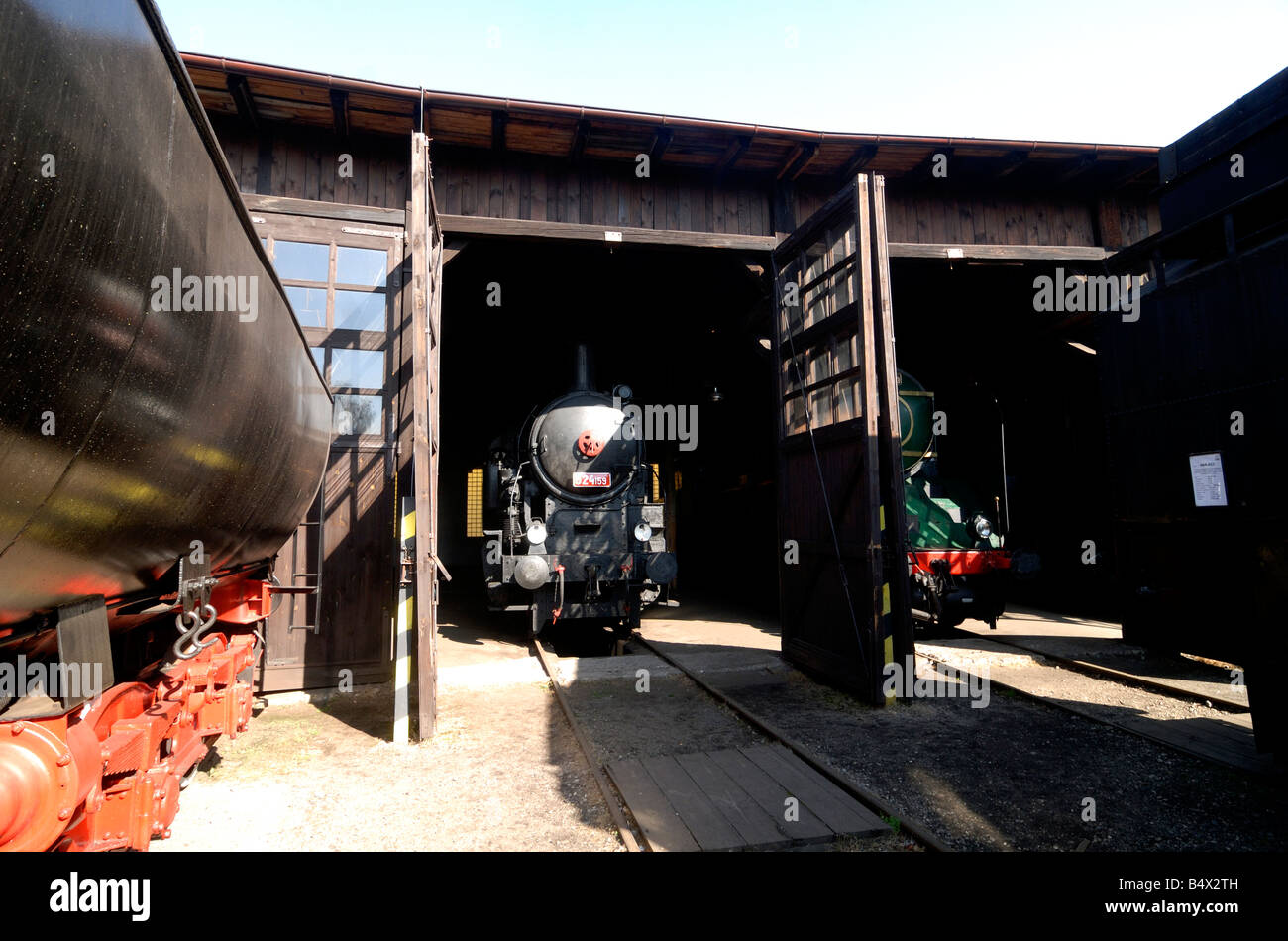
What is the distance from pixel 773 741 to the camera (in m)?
4.72

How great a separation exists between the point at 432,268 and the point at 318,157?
208 centimetres

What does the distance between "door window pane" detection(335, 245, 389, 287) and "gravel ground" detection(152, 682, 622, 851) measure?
4.30 meters

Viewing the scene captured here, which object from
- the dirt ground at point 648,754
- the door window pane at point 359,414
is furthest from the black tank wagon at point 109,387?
the door window pane at point 359,414

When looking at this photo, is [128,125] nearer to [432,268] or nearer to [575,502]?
[432,268]

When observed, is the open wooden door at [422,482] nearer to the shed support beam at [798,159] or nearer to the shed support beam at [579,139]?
the shed support beam at [579,139]

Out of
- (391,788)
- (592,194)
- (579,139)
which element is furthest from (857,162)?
(391,788)

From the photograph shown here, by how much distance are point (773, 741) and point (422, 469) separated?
3387mm

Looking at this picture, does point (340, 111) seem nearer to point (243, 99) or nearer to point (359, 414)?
point (243, 99)

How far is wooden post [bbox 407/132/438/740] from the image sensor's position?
4.90 meters

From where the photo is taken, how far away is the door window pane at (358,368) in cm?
650

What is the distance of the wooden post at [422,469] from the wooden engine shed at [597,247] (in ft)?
0.36

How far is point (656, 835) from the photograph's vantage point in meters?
3.27

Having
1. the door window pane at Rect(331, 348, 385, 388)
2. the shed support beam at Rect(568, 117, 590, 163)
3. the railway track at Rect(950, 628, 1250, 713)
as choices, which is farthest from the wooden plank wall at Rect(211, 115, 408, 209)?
the railway track at Rect(950, 628, 1250, 713)
